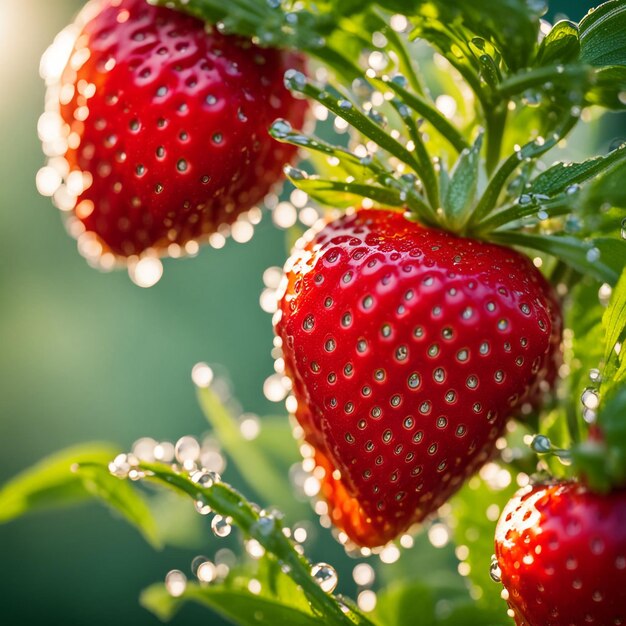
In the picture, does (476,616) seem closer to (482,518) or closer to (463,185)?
(482,518)

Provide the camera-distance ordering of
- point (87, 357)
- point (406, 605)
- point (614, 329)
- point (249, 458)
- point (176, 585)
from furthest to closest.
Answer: point (87, 357)
point (249, 458)
point (406, 605)
point (176, 585)
point (614, 329)

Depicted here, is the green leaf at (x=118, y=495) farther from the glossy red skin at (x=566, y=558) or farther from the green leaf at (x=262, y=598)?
the glossy red skin at (x=566, y=558)

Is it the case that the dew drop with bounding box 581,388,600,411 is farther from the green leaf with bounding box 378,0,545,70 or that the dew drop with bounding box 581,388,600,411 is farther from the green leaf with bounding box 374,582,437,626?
the green leaf with bounding box 374,582,437,626

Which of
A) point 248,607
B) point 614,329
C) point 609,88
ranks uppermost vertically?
point 609,88

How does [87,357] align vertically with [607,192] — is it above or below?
below

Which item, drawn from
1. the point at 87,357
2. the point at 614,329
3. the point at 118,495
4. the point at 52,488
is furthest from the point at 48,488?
the point at 87,357

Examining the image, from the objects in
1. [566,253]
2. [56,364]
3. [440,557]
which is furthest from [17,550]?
[566,253]

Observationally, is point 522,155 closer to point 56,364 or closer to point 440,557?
point 440,557

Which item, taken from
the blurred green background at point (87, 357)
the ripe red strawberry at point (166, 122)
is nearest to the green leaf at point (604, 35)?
the ripe red strawberry at point (166, 122)
